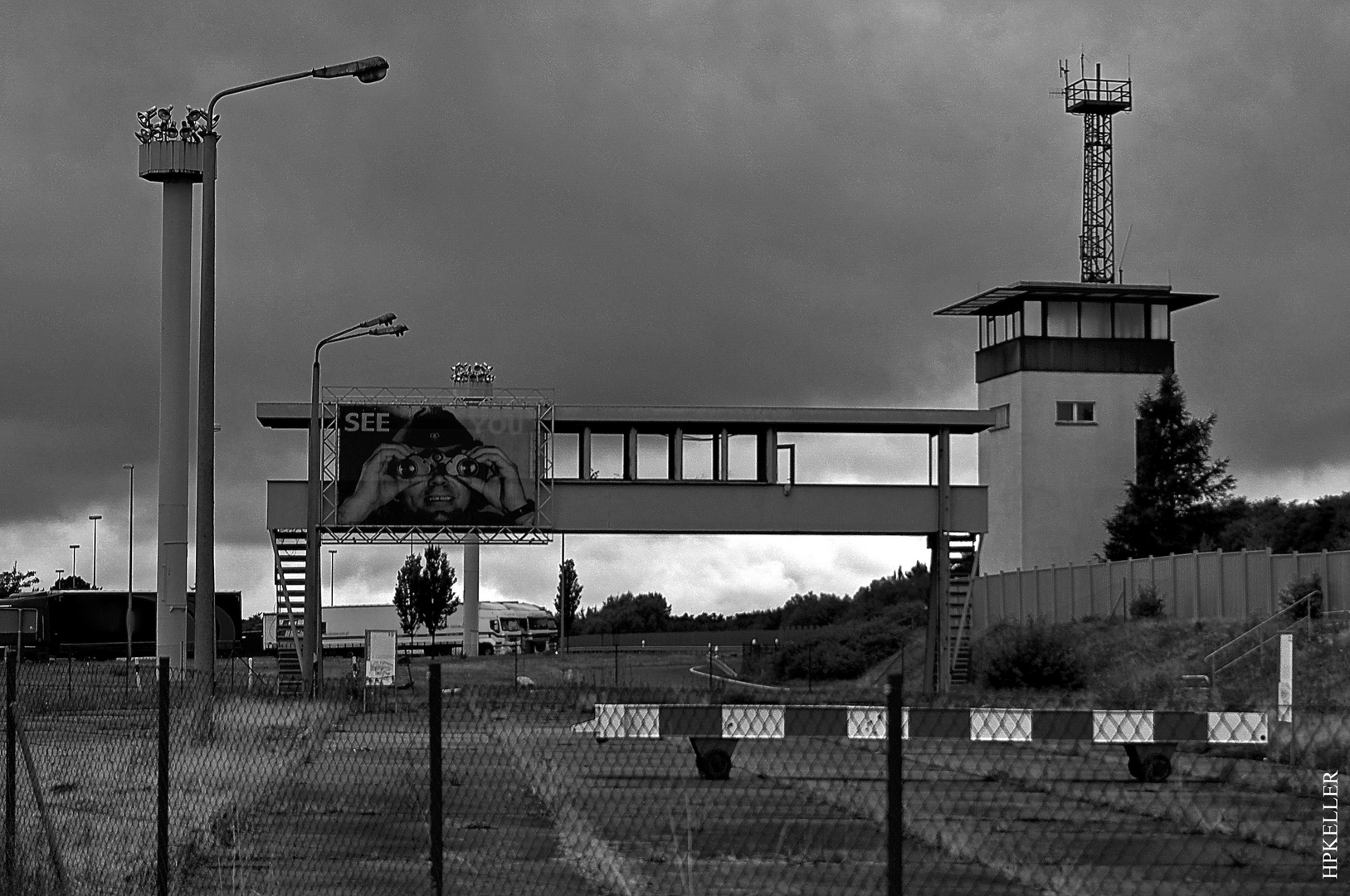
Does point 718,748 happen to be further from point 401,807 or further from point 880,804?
point 401,807

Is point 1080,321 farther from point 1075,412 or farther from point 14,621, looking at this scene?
point 14,621

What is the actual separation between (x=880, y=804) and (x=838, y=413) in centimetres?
3539

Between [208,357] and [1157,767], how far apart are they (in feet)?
46.8

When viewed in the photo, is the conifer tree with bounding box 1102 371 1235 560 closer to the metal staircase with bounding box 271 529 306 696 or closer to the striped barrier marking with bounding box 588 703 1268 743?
the metal staircase with bounding box 271 529 306 696

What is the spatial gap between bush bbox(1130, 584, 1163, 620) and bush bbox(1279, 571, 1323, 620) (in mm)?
7918

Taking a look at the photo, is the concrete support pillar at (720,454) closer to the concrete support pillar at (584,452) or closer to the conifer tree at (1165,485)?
the concrete support pillar at (584,452)

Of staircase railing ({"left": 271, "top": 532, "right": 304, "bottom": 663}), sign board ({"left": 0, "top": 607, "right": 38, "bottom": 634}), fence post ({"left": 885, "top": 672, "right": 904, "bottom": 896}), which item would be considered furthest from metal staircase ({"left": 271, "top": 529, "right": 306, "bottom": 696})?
fence post ({"left": 885, "top": 672, "right": 904, "bottom": 896})

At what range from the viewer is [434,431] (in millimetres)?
53875

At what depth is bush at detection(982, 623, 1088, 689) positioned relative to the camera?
48.6 metres

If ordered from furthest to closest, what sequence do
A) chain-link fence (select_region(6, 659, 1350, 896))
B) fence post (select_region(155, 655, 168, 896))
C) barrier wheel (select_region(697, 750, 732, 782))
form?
barrier wheel (select_region(697, 750, 732, 782)) < chain-link fence (select_region(6, 659, 1350, 896)) < fence post (select_region(155, 655, 168, 896))

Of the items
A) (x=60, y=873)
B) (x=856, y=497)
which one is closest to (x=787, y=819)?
(x=60, y=873)

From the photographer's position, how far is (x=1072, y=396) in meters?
78.2

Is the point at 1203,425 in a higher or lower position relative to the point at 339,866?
higher

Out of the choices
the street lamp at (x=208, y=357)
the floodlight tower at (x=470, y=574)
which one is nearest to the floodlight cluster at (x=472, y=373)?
the floodlight tower at (x=470, y=574)
